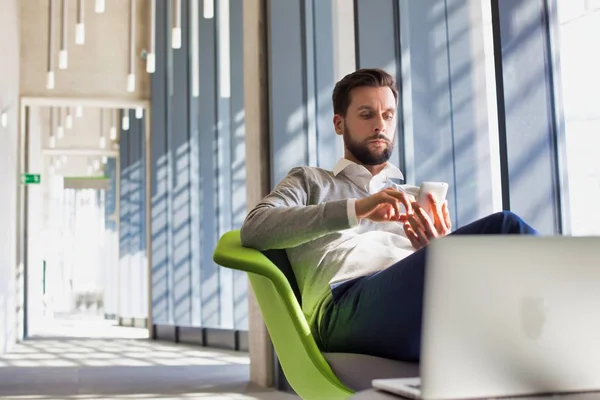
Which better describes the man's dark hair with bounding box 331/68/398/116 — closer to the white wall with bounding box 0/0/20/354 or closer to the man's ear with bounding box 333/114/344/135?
the man's ear with bounding box 333/114/344/135

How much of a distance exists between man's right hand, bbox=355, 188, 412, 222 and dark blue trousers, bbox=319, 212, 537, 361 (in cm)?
15

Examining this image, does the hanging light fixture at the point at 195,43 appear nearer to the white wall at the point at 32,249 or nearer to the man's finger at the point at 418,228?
the white wall at the point at 32,249

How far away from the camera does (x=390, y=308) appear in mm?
1638

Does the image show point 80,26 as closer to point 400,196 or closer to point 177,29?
point 177,29

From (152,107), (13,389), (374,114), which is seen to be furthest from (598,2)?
(152,107)

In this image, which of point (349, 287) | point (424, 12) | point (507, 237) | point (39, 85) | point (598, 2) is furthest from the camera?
point (39, 85)

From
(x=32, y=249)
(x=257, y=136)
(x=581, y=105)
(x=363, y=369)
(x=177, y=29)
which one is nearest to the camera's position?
(x=363, y=369)

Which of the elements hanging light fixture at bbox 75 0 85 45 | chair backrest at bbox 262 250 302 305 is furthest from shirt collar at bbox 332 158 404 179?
hanging light fixture at bbox 75 0 85 45

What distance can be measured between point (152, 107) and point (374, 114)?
328 inches

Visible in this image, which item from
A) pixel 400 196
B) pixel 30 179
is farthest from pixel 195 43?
pixel 400 196

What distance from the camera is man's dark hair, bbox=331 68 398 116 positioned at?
2320 mm

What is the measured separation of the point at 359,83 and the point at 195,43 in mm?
7734

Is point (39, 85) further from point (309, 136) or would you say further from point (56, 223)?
point (56, 223)

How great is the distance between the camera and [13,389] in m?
4.95
